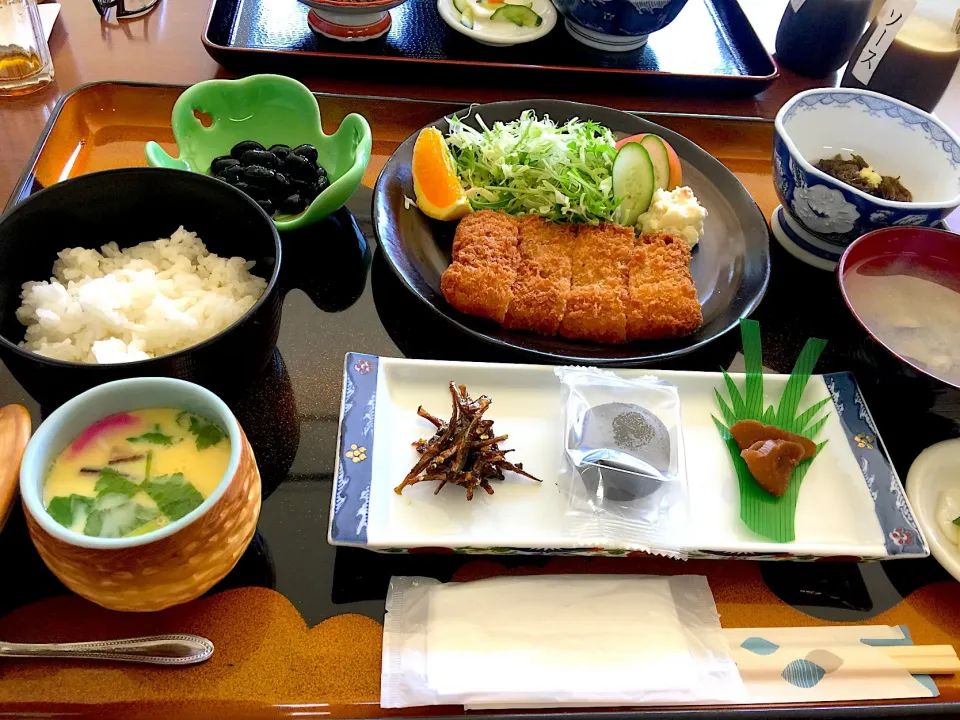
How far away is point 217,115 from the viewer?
1.81m

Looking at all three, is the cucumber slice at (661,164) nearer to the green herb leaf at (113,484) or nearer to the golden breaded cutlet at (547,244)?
the golden breaded cutlet at (547,244)

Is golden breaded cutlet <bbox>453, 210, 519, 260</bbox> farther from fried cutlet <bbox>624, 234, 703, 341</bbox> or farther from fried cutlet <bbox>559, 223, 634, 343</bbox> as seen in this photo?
fried cutlet <bbox>624, 234, 703, 341</bbox>

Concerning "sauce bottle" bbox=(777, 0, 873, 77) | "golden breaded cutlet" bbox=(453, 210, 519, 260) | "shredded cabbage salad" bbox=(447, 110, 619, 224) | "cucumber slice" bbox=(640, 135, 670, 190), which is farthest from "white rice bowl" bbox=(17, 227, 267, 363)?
"sauce bottle" bbox=(777, 0, 873, 77)

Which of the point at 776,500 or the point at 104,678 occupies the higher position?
the point at 776,500

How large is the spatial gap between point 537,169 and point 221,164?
813mm

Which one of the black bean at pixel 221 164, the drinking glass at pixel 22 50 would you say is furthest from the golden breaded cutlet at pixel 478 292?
the drinking glass at pixel 22 50

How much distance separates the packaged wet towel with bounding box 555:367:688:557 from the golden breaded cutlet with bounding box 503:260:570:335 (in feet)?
0.59

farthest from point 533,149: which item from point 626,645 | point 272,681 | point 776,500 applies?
point 272,681

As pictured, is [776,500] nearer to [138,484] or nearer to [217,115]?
[138,484]

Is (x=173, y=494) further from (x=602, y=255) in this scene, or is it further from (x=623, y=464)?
(x=602, y=255)

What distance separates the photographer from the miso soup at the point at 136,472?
3.23 ft

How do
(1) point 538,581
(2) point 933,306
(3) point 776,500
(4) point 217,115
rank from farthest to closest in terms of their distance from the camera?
(4) point 217,115 → (2) point 933,306 → (3) point 776,500 → (1) point 538,581

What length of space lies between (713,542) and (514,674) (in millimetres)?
419

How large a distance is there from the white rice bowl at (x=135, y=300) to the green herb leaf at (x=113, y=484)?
25 cm
